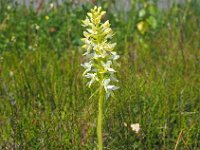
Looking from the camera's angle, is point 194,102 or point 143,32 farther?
point 143,32

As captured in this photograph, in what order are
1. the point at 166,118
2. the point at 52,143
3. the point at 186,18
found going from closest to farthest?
the point at 52,143, the point at 166,118, the point at 186,18

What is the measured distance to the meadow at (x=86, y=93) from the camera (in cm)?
360

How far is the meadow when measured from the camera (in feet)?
11.8

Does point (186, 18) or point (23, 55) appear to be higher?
point (186, 18)

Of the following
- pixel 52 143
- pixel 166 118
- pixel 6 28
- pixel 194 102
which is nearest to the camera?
pixel 52 143

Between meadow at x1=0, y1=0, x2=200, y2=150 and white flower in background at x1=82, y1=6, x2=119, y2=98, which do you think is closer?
white flower in background at x1=82, y1=6, x2=119, y2=98

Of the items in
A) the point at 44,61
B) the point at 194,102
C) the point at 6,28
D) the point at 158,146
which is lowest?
the point at 158,146

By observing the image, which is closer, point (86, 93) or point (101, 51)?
point (101, 51)

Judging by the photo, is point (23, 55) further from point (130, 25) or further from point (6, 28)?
point (130, 25)

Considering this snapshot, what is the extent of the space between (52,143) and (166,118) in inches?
28.7

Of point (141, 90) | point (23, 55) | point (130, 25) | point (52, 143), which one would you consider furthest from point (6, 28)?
point (52, 143)

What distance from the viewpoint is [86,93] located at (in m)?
4.13

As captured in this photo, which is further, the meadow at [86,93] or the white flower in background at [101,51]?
the meadow at [86,93]

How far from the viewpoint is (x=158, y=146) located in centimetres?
383
